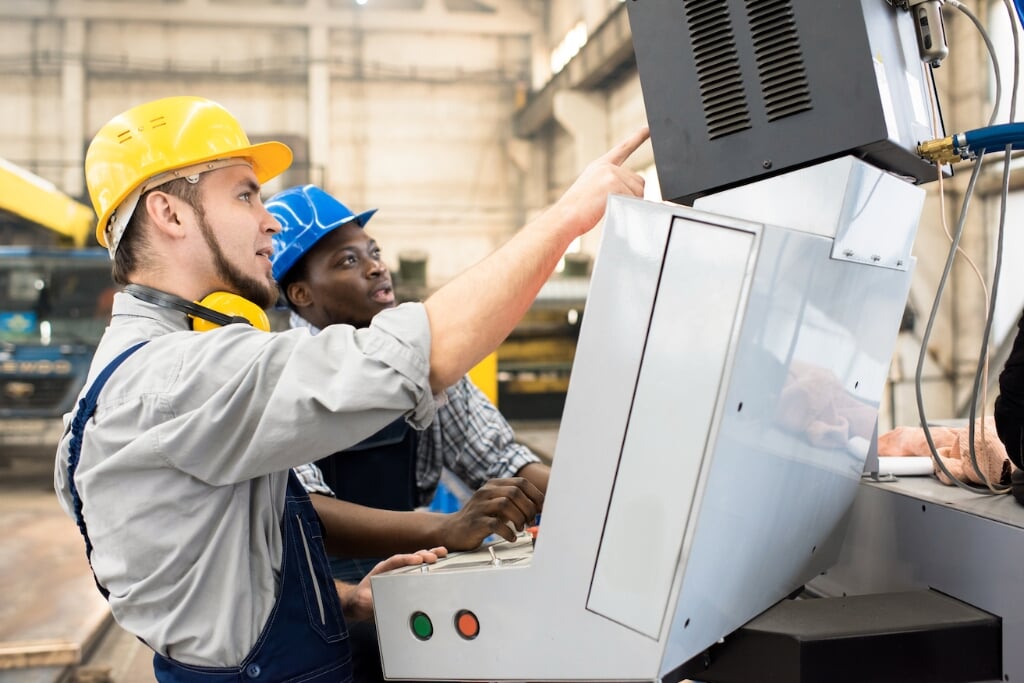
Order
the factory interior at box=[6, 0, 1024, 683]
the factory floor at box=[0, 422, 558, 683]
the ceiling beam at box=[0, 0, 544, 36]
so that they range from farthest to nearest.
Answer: the ceiling beam at box=[0, 0, 544, 36] < the factory floor at box=[0, 422, 558, 683] < the factory interior at box=[6, 0, 1024, 683]

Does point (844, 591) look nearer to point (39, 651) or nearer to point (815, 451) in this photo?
point (815, 451)

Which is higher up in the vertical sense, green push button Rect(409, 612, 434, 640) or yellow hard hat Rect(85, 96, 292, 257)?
yellow hard hat Rect(85, 96, 292, 257)

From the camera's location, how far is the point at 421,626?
1.02 meters

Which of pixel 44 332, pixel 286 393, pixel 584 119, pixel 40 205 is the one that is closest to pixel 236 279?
pixel 286 393

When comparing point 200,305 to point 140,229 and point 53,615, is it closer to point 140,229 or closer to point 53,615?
point 140,229

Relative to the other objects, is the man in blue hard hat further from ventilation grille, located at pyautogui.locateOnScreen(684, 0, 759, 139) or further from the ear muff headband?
ventilation grille, located at pyautogui.locateOnScreen(684, 0, 759, 139)

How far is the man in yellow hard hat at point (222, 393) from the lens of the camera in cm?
91

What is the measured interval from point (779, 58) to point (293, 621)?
912 mm

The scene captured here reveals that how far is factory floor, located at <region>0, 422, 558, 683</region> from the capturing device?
339 cm

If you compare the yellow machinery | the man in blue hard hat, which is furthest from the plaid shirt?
the yellow machinery

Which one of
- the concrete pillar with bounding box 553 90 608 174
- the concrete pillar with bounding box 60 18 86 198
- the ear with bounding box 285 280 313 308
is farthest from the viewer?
the concrete pillar with bounding box 60 18 86 198

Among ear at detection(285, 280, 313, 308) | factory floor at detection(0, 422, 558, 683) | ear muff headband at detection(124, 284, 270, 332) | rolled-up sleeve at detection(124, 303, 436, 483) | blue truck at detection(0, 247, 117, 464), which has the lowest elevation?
factory floor at detection(0, 422, 558, 683)

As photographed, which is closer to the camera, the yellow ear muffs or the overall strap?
the overall strap

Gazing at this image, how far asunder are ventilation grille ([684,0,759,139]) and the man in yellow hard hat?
0.12m
